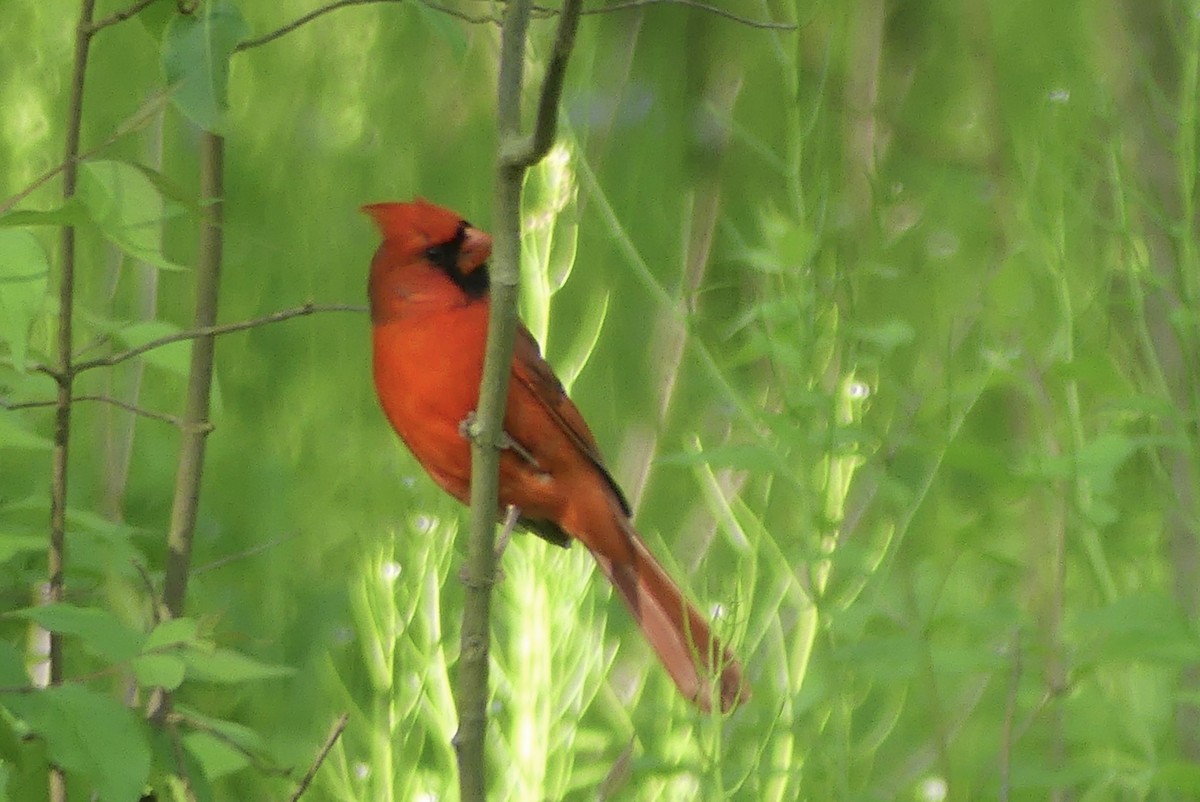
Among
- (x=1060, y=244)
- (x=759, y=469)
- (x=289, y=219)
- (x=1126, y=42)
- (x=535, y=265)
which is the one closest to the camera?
(x=759, y=469)

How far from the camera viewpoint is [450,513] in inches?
84.3

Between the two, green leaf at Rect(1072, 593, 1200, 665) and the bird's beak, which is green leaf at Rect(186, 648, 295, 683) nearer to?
green leaf at Rect(1072, 593, 1200, 665)

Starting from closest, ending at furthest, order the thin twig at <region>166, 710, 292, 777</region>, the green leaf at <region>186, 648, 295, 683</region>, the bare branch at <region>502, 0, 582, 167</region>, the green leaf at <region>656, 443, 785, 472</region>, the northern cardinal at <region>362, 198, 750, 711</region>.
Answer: the bare branch at <region>502, 0, 582, 167</region> < the green leaf at <region>186, 648, 295, 683</region> < the thin twig at <region>166, 710, 292, 777</region> < the green leaf at <region>656, 443, 785, 472</region> < the northern cardinal at <region>362, 198, 750, 711</region>

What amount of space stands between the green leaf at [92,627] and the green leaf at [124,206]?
234 mm

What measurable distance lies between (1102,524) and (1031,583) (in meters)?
0.67

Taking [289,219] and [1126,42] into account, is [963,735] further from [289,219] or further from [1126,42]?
[289,219]

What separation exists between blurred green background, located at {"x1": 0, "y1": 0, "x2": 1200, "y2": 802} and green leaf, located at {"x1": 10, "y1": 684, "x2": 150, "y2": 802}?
0.19 metres

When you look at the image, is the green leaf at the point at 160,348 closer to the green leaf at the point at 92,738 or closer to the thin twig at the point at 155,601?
the thin twig at the point at 155,601

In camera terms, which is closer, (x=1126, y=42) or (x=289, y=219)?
(x=1126, y=42)

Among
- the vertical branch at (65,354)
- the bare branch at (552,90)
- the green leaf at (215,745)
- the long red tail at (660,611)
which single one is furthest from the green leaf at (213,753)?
the long red tail at (660,611)

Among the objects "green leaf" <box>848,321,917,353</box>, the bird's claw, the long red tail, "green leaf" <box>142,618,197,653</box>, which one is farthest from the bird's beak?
"green leaf" <box>142,618,197,653</box>

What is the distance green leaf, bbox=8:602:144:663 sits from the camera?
0.97 metres

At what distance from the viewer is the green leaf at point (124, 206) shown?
3.18ft

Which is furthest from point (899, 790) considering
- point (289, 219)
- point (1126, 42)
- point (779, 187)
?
point (779, 187)
